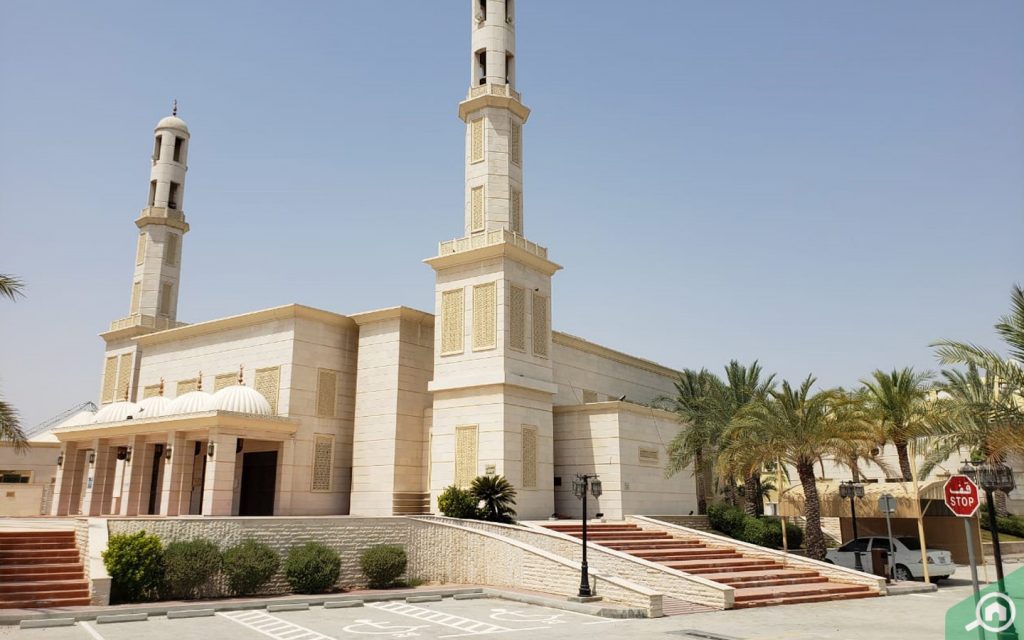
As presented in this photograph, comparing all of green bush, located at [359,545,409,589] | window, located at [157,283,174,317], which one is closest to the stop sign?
green bush, located at [359,545,409,589]

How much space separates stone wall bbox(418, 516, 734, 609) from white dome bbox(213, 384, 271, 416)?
9359mm

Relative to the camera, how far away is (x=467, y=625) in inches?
642

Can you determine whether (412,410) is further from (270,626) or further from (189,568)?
(270,626)

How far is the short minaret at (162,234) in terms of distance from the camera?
4000 cm

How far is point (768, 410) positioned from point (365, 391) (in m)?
16.4

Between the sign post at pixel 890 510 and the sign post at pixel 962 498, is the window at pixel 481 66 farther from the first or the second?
the sign post at pixel 962 498

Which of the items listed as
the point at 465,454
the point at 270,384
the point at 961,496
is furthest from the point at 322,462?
the point at 961,496

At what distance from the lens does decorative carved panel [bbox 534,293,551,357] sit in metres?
30.4

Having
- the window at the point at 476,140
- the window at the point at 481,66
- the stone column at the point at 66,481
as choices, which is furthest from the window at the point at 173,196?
the window at the point at 481,66

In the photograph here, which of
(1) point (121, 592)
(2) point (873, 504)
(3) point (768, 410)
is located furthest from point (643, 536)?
(1) point (121, 592)

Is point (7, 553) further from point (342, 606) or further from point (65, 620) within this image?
point (342, 606)

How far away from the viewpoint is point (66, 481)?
35500 mm

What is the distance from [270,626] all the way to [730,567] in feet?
44.3

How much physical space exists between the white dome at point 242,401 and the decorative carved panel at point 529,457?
410 inches
